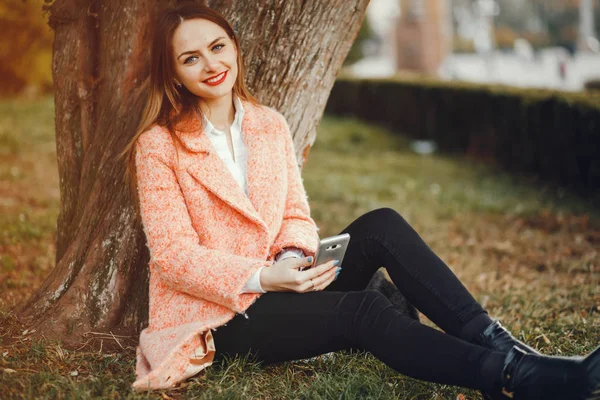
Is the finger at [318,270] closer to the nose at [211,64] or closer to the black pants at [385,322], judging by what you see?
the black pants at [385,322]

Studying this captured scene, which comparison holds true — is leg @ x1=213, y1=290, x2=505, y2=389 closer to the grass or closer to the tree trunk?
the grass

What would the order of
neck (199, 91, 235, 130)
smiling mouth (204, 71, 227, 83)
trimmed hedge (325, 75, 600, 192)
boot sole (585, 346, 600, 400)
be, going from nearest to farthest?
boot sole (585, 346, 600, 400) < smiling mouth (204, 71, 227, 83) < neck (199, 91, 235, 130) < trimmed hedge (325, 75, 600, 192)

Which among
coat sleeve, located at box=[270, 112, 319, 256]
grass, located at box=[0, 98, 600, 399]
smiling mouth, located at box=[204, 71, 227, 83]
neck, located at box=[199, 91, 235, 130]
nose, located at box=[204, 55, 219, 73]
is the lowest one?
grass, located at box=[0, 98, 600, 399]

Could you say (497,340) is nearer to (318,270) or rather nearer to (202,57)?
(318,270)

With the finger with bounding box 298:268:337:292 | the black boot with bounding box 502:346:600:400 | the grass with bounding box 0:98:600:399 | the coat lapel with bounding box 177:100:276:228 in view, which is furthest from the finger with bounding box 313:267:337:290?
the black boot with bounding box 502:346:600:400

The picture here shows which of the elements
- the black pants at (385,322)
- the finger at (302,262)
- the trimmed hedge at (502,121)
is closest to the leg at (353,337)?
the black pants at (385,322)

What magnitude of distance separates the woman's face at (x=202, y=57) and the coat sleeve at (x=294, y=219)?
381mm

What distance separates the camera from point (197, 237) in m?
2.66

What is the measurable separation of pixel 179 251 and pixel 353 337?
0.76 meters

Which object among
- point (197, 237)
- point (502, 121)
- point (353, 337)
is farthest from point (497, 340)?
point (502, 121)

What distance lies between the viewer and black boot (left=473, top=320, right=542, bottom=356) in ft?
8.02

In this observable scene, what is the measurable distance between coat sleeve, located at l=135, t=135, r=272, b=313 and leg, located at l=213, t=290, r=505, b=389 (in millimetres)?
147

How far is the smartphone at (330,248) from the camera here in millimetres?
2629

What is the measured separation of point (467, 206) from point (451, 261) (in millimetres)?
1898
